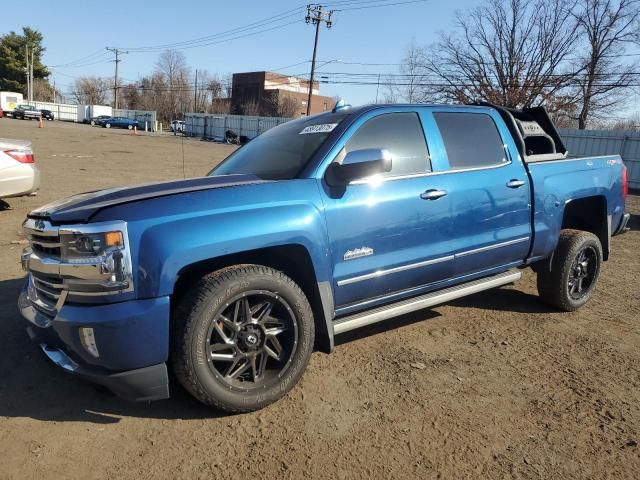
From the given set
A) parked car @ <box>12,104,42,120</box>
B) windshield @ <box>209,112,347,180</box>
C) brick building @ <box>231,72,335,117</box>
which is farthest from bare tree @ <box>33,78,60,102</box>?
windshield @ <box>209,112,347,180</box>

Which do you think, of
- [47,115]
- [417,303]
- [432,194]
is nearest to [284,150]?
[432,194]

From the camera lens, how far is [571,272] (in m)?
4.76

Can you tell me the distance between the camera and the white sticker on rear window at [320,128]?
352 centimetres

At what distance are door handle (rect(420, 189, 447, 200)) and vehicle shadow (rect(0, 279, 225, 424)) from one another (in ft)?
6.59

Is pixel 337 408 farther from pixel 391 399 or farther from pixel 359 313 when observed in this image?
pixel 359 313

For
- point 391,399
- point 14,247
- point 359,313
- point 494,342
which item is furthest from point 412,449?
point 14,247

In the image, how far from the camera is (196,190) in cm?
295

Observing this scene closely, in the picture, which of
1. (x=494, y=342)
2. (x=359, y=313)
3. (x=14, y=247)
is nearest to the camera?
(x=359, y=313)

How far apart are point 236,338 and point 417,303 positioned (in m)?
1.46

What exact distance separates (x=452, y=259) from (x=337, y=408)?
1.48 m

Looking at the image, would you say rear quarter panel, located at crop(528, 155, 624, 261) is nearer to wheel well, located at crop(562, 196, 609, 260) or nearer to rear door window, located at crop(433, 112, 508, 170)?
wheel well, located at crop(562, 196, 609, 260)

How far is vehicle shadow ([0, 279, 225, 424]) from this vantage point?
2912mm

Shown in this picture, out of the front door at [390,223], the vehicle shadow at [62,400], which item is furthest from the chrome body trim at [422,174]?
the vehicle shadow at [62,400]

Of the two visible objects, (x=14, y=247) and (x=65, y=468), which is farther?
(x=14, y=247)
